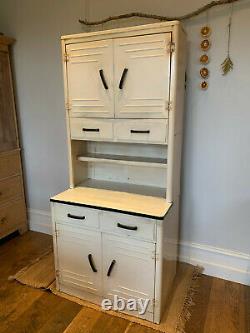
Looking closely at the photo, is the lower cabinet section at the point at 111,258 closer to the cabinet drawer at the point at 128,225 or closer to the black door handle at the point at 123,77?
the cabinet drawer at the point at 128,225

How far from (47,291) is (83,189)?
824 mm

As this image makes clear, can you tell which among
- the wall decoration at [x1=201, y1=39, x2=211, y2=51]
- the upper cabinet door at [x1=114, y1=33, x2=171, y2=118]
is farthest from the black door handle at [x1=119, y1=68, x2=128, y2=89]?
the wall decoration at [x1=201, y1=39, x2=211, y2=51]

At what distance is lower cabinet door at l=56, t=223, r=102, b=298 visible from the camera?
1795 mm

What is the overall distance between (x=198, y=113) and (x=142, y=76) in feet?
1.94

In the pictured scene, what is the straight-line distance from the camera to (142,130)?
1.74 metres

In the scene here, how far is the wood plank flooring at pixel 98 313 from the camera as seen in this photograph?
1.66 m

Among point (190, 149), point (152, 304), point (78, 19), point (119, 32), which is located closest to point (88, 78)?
point (119, 32)

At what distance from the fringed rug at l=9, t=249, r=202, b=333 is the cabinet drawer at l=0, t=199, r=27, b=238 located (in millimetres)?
516

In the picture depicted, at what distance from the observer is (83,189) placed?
2.04 metres

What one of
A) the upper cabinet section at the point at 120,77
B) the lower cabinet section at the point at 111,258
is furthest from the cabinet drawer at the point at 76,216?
the upper cabinet section at the point at 120,77

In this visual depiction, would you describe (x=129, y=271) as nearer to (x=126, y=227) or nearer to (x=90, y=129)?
(x=126, y=227)

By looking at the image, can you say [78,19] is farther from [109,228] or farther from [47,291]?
[47,291]

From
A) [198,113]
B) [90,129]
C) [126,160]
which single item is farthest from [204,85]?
[90,129]

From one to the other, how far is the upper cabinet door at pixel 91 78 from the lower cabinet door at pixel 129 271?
0.88 metres
